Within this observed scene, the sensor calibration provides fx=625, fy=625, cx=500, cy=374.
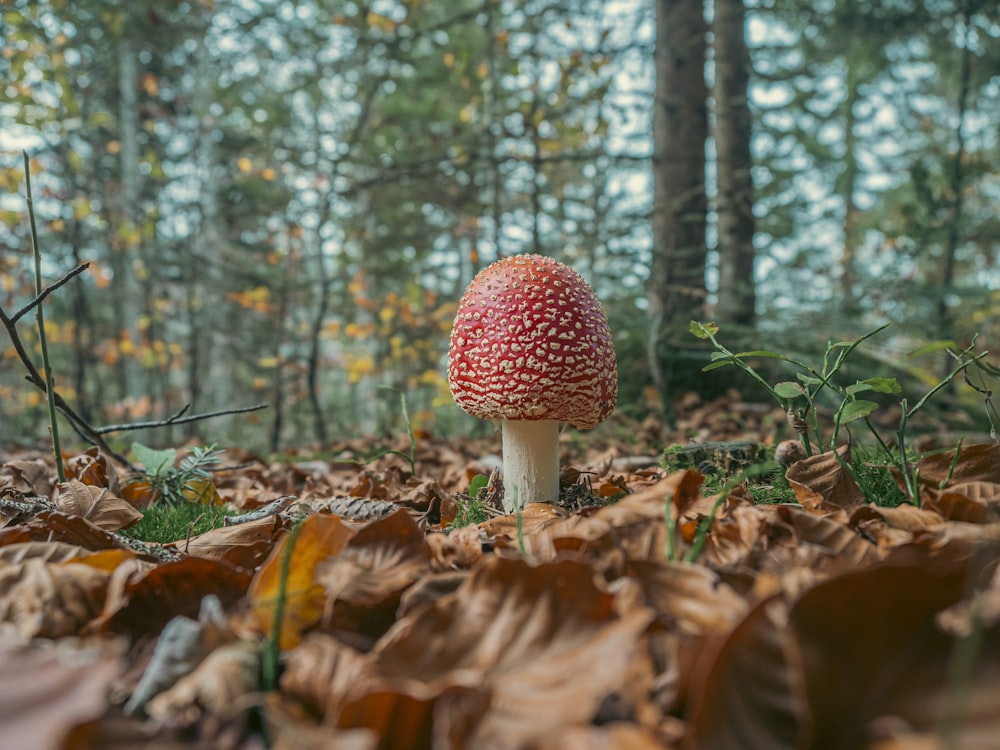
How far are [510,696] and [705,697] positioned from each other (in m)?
0.23

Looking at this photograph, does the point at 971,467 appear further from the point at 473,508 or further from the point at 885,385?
the point at 473,508

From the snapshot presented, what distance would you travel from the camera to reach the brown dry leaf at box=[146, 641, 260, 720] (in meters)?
0.78

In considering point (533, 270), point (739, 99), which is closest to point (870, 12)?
point (739, 99)

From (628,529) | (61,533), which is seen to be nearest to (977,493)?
(628,529)

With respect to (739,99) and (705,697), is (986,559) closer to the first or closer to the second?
(705,697)

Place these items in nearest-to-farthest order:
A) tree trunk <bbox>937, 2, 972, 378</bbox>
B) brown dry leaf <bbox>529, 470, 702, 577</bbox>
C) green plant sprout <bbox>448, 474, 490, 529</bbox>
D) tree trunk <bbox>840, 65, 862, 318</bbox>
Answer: brown dry leaf <bbox>529, 470, 702, 577</bbox>, green plant sprout <bbox>448, 474, 490, 529</bbox>, tree trunk <bbox>937, 2, 972, 378</bbox>, tree trunk <bbox>840, 65, 862, 318</bbox>

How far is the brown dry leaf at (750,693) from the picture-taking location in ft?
2.24

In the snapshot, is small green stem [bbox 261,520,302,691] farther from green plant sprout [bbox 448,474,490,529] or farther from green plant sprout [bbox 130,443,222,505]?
green plant sprout [bbox 130,443,222,505]

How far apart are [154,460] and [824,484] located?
220 cm

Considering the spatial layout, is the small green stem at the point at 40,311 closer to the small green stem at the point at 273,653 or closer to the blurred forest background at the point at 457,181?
the small green stem at the point at 273,653

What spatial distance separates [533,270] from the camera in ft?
6.46

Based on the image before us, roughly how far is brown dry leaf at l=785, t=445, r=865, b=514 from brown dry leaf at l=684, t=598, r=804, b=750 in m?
0.89

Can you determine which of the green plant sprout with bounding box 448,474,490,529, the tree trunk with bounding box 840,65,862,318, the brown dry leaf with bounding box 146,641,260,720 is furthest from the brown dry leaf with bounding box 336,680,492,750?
the tree trunk with bounding box 840,65,862,318

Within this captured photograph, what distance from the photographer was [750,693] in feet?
2.35
